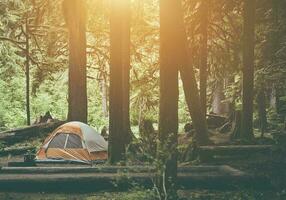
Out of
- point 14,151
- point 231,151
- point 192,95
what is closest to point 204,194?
point 231,151

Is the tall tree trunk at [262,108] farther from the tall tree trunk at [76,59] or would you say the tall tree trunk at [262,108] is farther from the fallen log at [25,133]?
the fallen log at [25,133]

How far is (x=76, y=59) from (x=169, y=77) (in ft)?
40.9

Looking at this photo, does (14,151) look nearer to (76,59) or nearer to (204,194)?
(76,59)

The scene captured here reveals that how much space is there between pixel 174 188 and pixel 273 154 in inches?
247

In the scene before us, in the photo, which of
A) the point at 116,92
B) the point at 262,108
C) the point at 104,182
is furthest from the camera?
the point at 262,108

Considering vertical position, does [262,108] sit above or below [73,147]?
above

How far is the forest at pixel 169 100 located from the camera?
8930 millimetres

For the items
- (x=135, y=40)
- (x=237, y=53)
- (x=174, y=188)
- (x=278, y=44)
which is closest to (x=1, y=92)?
(x=135, y=40)

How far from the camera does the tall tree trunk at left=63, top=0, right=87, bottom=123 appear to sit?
20.3 m

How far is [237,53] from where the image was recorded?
20.0 metres

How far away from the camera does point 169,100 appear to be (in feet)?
28.2

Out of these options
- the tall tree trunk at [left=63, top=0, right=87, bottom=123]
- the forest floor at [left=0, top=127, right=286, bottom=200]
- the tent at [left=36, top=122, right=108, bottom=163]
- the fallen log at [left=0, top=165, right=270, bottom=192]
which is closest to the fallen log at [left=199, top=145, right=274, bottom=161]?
the forest floor at [left=0, top=127, right=286, bottom=200]

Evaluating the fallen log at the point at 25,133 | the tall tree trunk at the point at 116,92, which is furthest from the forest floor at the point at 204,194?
the fallen log at the point at 25,133

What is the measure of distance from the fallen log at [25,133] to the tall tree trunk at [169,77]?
515 inches
